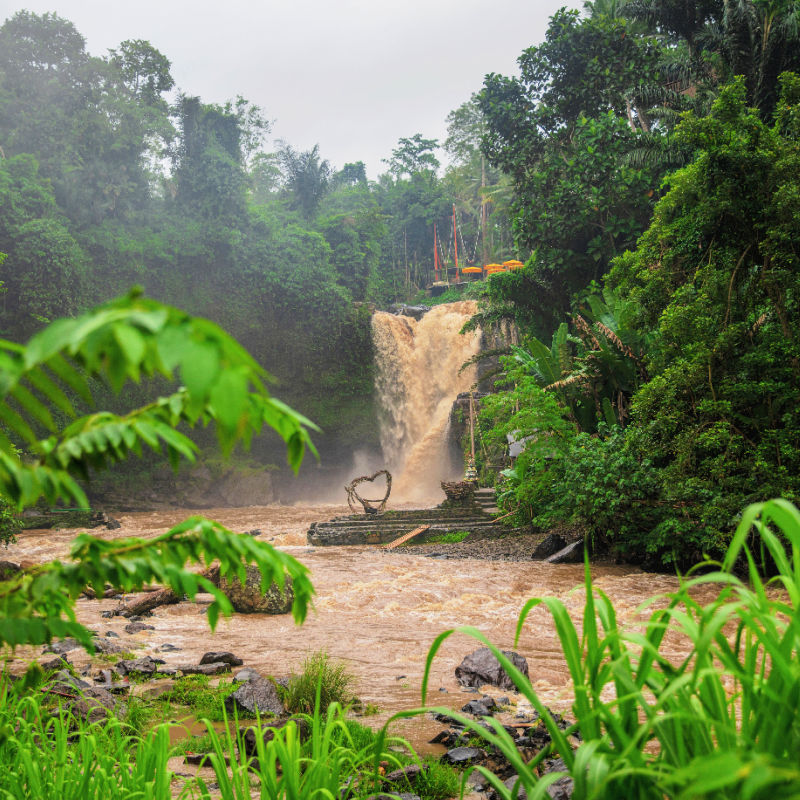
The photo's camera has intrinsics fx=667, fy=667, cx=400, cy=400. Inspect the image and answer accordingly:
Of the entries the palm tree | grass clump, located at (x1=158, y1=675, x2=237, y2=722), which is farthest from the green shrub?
the palm tree

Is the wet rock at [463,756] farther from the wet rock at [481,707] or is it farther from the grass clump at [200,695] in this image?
the grass clump at [200,695]

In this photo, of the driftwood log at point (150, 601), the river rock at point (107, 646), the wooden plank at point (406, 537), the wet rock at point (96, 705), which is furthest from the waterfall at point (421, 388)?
the wet rock at point (96, 705)

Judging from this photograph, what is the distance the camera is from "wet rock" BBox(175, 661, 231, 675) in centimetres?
509

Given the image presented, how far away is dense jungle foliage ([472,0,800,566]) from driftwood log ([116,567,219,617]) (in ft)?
18.0

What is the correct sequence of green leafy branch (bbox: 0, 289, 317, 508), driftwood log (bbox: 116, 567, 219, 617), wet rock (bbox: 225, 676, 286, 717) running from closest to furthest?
green leafy branch (bbox: 0, 289, 317, 508) < wet rock (bbox: 225, 676, 286, 717) < driftwood log (bbox: 116, 567, 219, 617)

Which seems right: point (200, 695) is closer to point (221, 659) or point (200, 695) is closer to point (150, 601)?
point (221, 659)

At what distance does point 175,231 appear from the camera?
27.9 meters

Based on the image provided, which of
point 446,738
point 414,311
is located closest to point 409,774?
point 446,738

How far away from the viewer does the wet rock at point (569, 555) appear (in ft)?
35.7

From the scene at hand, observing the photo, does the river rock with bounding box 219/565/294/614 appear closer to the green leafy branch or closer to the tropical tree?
the tropical tree

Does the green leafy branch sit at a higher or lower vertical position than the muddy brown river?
higher

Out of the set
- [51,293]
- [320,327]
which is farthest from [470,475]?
[51,293]

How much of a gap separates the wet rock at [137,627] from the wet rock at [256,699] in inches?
126

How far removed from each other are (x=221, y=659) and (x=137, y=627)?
6.80 ft
